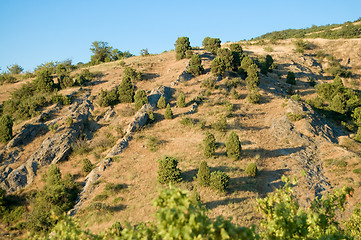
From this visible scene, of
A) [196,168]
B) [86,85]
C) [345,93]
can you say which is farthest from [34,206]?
[345,93]

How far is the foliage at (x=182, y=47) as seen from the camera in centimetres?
5184

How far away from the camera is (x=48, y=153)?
28.0 meters

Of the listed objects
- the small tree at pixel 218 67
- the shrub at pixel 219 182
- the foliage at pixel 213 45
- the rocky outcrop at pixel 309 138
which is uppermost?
the foliage at pixel 213 45

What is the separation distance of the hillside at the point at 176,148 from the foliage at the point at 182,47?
793 cm

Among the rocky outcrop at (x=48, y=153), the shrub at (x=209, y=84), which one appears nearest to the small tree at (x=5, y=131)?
the rocky outcrop at (x=48, y=153)

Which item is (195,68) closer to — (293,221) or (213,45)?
(213,45)

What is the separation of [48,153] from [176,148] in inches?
573

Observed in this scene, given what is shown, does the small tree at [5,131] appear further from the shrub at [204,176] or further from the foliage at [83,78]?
the shrub at [204,176]

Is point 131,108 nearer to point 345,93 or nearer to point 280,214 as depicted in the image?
point 280,214

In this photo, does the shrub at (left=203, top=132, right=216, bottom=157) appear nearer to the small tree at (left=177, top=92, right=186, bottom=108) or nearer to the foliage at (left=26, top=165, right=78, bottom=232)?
the small tree at (left=177, top=92, right=186, bottom=108)

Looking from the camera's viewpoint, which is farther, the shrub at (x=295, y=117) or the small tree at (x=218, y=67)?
the small tree at (x=218, y=67)

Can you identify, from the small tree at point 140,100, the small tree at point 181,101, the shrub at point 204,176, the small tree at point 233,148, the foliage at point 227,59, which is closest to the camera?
the shrub at point 204,176

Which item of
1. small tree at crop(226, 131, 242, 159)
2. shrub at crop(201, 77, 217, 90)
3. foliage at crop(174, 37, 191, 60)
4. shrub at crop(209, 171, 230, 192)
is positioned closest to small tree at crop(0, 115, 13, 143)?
shrub at crop(209, 171, 230, 192)

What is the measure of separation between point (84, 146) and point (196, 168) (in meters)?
14.4
